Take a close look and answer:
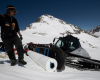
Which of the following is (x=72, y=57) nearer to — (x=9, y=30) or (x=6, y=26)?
(x=9, y=30)

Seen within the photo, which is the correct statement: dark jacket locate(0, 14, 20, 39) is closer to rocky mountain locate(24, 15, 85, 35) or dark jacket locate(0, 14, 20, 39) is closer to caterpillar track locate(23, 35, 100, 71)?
caterpillar track locate(23, 35, 100, 71)

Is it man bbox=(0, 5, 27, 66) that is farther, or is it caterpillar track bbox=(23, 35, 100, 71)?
caterpillar track bbox=(23, 35, 100, 71)

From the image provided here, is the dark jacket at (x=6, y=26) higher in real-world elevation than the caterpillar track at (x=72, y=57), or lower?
higher

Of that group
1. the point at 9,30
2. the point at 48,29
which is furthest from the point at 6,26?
the point at 48,29

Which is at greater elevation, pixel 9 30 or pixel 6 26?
pixel 6 26

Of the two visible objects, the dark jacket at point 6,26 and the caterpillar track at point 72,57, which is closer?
the dark jacket at point 6,26

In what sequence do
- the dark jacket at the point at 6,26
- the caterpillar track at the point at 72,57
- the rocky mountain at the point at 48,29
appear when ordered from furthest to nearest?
1. the rocky mountain at the point at 48,29
2. the caterpillar track at the point at 72,57
3. the dark jacket at the point at 6,26

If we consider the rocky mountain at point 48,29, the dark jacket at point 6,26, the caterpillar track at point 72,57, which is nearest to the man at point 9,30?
the dark jacket at point 6,26

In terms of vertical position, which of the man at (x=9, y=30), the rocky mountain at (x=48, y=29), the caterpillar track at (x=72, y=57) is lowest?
the caterpillar track at (x=72, y=57)

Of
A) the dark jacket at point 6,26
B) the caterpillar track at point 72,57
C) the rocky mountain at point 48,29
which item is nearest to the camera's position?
the dark jacket at point 6,26

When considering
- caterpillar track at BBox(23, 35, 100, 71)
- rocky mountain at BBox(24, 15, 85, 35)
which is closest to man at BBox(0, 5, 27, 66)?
caterpillar track at BBox(23, 35, 100, 71)

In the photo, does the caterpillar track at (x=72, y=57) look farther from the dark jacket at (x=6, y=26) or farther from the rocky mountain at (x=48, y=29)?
the rocky mountain at (x=48, y=29)

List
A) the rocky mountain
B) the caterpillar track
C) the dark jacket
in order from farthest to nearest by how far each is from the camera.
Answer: the rocky mountain < the caterpillar track < the dark jacket

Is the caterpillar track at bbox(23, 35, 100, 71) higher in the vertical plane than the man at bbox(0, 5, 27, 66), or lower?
lower
